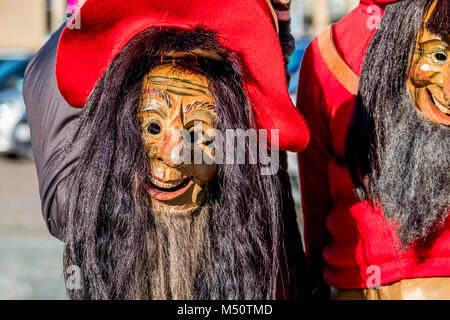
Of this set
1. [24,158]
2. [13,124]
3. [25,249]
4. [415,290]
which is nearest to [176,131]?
[415,290]

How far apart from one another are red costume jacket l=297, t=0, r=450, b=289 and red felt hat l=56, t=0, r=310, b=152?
36cm

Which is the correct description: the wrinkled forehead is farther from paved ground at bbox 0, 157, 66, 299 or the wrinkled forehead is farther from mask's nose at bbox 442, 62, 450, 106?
paved ground at bbox 0, 157, 66, 299

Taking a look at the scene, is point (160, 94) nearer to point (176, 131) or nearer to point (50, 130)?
point (176, 131)

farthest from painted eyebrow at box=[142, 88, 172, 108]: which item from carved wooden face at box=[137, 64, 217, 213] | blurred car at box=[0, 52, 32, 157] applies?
blurred car at box=[0, 52, 32, 157]

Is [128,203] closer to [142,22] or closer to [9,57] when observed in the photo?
[142,22]

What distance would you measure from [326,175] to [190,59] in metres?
0.68

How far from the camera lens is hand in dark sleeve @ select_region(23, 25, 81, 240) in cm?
188

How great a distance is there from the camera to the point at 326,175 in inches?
86.4

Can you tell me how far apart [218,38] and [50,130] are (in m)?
0.55

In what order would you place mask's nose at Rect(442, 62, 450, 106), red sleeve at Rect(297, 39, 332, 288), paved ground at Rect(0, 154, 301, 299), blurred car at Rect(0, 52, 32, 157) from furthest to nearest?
blurred car at Rect(0, 52, 32, 157), paved ground at Rect(0, 154, 301, 299), red sleeve at Rect(297, 39, 332, 288), mask's nose at Rect(442, 62, 450, 106)

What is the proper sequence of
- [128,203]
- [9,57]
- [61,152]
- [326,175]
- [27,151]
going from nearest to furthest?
1. [128,203]
2. [61,152]
3. [326,175]
4. [27,151]
5. [9,57]

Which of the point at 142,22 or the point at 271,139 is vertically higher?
the point at 142,22

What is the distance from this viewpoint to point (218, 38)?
67.2 inches

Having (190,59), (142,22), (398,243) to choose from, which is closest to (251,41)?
(190,59)
